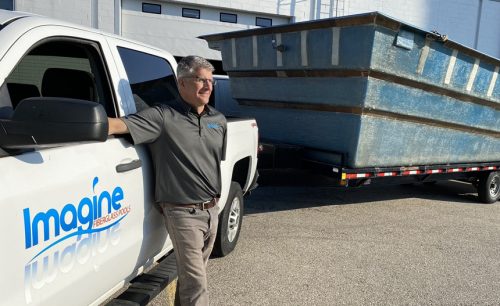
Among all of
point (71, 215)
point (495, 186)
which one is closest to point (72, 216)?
point (71, 215)

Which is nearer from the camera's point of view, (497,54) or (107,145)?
(107,145)

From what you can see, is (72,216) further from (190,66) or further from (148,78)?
(148,78)

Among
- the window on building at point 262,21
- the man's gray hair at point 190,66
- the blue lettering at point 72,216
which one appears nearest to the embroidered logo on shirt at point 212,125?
the man's gray hair at point 190,66

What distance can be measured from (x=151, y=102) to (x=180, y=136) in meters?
0.71

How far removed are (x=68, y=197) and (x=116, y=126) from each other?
18.9 inches

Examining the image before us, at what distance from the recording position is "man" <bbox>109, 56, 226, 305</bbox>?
2678 millimetres

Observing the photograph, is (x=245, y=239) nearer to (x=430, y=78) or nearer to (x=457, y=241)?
(x=457, y=241)

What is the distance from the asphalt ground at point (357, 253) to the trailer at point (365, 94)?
70 cm

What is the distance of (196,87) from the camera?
2.73 metres

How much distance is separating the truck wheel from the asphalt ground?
11 centimetres

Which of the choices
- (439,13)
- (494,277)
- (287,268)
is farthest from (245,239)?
(439,13)

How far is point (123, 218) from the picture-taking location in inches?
99.6

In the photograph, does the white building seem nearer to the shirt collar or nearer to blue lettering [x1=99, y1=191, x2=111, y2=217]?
the shirt collar

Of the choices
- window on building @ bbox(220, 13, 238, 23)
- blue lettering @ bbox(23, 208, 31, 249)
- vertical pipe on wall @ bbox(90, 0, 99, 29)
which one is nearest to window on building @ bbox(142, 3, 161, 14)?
vertical pipe on wall @ bbox(90, 0, 99, 29)
